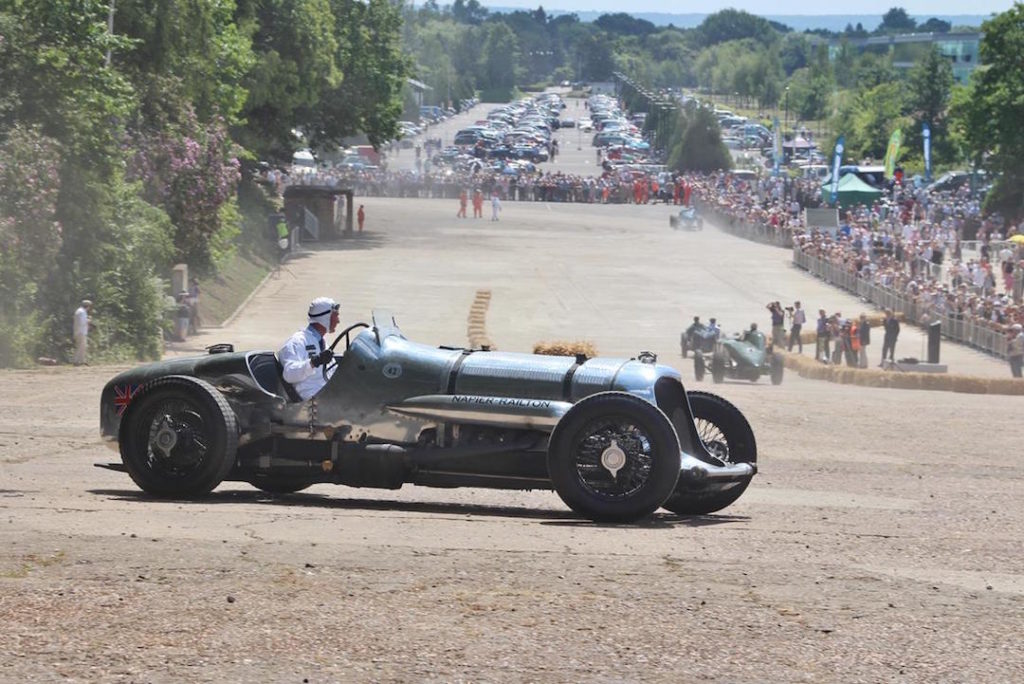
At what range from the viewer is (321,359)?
39.9 feet

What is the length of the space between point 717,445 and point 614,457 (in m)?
1.49

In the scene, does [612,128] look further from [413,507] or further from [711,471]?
[711,471]

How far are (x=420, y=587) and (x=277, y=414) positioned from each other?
12.4 feet

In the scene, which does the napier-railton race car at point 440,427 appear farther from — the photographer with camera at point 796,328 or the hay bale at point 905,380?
the photographer with camera at point 796,328

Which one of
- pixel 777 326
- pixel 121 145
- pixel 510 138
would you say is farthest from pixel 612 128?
pixel 121 145

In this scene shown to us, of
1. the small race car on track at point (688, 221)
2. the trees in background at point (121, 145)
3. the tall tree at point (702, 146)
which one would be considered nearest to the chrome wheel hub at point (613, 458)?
the trees in background at point (121, 145)

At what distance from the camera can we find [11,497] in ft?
38.9

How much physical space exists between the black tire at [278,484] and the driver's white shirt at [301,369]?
2.36 ft

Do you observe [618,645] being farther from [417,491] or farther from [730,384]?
[730,384]

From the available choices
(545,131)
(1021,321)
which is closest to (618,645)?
(1021,321)

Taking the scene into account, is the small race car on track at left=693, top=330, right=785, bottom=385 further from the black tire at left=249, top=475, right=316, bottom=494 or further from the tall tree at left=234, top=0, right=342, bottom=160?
the tall tree at left=234, top=0, right=342, bottom=160

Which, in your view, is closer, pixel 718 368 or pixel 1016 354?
pixel 718 368

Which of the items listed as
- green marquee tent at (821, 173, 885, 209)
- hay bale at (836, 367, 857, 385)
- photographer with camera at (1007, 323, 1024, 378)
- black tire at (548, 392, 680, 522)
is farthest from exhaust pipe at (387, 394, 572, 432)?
green marquee tent at (821, 173, 885, 209)

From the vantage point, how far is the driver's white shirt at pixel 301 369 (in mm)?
12180
